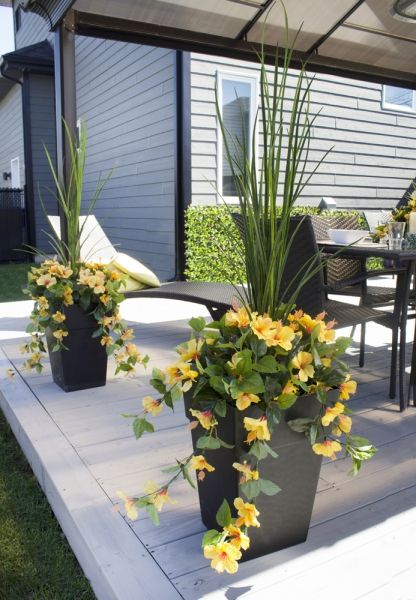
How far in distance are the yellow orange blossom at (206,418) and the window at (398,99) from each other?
7407mm

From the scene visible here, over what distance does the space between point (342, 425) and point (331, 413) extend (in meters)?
0.06

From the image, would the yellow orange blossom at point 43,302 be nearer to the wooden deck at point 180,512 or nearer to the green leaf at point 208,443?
the wooden deck at point 180,512

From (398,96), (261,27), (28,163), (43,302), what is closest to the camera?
(43,302)

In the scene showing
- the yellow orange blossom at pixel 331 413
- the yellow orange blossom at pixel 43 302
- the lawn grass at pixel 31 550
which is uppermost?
the yellow orange blossom at pixel 43 302

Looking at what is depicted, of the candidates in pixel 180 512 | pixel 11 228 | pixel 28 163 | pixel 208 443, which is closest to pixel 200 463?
pixel 208 443

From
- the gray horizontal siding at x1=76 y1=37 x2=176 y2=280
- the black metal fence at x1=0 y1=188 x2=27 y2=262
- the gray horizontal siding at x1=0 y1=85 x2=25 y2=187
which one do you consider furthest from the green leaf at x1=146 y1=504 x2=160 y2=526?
the gray horizontal siding at x1=0 y1=85 x2=25 y2=187

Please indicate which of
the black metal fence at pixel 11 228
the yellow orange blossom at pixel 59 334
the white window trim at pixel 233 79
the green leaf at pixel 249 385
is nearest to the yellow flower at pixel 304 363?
the green leaf at pixel 249 385

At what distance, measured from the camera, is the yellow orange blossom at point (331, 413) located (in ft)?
4.08

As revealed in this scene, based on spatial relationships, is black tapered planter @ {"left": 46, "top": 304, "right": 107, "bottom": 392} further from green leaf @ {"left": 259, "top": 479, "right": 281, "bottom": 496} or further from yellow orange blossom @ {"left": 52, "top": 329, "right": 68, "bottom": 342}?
green leaf @ {"left": 259, "top": 479, "right": 281, "bottom": 496}

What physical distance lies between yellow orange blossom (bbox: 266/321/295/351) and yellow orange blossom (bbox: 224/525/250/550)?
0.39 meters

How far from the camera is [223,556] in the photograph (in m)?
1.11

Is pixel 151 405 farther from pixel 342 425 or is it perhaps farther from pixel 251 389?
pixel 342 425

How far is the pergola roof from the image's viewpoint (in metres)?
3.42

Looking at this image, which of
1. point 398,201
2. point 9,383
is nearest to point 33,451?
point 9,383
